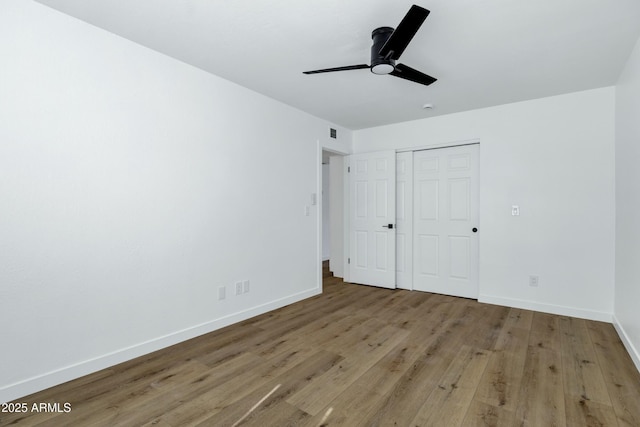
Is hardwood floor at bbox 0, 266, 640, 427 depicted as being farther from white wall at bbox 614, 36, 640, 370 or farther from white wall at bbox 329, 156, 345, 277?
white wall at bbox 329, 156, 345, 277

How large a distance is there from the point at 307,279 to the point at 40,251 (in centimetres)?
289

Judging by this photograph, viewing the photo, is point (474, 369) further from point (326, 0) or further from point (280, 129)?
point (280, 129)

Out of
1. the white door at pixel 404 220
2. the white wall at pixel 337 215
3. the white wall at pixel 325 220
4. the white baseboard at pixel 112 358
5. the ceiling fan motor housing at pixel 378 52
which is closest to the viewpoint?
the white baseboard at pixel 112 358

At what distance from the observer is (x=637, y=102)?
8.46 feet

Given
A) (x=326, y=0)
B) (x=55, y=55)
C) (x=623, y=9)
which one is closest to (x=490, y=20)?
(x=623, y=9)

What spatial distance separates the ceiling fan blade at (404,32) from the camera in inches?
69.7

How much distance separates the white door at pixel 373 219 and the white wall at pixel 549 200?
1.15 meters

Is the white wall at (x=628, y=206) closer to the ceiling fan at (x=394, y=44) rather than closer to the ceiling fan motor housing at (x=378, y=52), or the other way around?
the ceiling fan at (x=394, y=44)

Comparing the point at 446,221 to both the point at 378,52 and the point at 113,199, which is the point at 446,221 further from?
the point at 113,199

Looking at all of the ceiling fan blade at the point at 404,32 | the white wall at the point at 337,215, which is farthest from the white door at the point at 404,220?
the ceiling fan blade at the point at 404,32

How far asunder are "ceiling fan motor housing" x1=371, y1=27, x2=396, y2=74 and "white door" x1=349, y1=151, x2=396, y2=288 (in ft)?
8.72

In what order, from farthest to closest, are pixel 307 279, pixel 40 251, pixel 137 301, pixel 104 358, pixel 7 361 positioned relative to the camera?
pixel 307 279 < pixel 137 301 < pixel 104 358 < pixel 40 251 < pixel 7 361


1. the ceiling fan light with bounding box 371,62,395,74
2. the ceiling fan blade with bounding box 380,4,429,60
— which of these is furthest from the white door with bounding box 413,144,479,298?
the ceiling fan blade with bounding box 380,4,429,60

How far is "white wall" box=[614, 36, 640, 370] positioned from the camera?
8.40 feet
